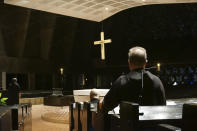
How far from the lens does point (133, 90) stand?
2016 mm

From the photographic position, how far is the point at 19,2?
7.40m

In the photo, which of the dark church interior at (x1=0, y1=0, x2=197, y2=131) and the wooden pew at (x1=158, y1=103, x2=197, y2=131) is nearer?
the wooden pew at (x1=158, y1=103, x2=197, y2=131)

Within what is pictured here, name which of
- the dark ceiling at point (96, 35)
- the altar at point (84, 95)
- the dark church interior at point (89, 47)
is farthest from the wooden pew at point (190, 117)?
the dark ceiling at point (96, 35)

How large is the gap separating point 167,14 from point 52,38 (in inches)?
352

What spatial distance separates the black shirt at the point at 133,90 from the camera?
6.59ft

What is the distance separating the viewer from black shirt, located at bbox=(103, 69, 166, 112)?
201cm

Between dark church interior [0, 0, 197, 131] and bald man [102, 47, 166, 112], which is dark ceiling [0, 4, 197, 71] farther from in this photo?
bald man [102, 47, 166, 112]

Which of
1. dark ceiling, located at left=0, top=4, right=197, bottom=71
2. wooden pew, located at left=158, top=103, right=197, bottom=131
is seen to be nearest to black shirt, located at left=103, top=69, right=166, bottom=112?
wooden pew, located at left=158, top=103, right=197, bottom=131

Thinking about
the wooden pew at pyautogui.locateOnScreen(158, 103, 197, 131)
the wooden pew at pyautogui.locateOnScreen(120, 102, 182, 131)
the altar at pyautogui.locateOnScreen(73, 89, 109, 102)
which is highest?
the wooden pew at pyautogui.locateOnScreen(158, 103, 197, 131)

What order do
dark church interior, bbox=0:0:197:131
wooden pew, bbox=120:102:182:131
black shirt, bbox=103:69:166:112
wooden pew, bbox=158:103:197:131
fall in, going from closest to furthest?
wooden pew, bbox=158:103:197:131
wooden pew, bbox=120:102:182:131
black shirt, bbox=103:69:166:112
dark church interior, bbox=0:0:197:131

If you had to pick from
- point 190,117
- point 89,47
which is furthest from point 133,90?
point 89,47

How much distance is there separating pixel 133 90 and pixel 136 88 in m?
0.03

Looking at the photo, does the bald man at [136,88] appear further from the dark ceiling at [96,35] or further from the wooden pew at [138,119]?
the dark ceiling at [96,35]

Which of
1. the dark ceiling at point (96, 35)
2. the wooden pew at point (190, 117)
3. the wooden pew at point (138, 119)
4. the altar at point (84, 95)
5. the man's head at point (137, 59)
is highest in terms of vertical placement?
the dark ceiling at point (96, 35)
